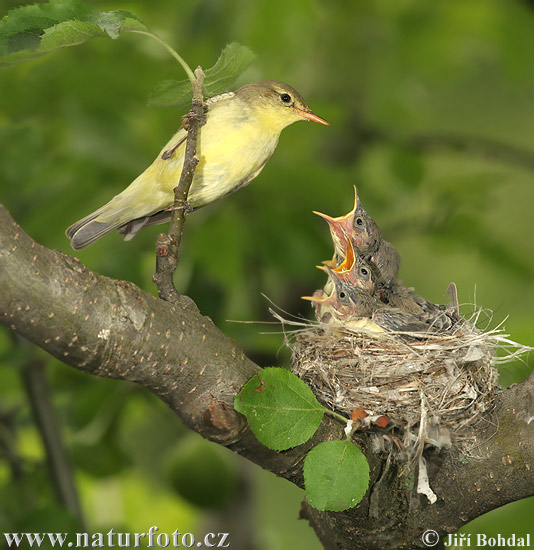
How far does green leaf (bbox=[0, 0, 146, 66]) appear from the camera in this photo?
1.54 m

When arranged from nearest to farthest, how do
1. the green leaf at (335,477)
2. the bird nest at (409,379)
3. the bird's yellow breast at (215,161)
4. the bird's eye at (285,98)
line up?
1. the green leaf at (335,477)
2. the bird nest at (409,379)
3. the bird's yellow breast at (215,161)
4. the bird's eye at (285,98)

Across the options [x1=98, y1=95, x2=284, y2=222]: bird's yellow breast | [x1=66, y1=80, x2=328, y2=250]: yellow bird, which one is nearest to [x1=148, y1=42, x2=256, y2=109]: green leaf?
[x1=66, y1=80, x2=328, y2=250]: yellow bird

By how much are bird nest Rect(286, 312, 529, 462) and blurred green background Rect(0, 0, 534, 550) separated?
16 centimetres

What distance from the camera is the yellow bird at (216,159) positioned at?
2.43m

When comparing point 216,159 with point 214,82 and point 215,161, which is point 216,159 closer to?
point 215,161

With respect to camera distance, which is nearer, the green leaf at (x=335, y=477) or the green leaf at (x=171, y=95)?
the green leaf at (x=335, y=477)

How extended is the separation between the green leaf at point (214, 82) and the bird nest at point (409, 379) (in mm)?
983

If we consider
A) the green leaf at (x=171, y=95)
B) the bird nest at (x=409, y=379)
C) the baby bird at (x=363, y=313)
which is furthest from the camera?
the baby bird at (x=363, y=313)

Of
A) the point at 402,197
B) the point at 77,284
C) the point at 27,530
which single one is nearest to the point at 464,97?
the point at 402,197

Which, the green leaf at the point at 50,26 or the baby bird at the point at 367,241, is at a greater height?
the green leaf at the point at 50,26

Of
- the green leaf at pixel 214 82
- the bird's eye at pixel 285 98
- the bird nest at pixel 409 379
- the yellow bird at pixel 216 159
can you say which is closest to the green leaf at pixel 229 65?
the green leaf at pixel 214 82

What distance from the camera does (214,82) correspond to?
184 centimetres

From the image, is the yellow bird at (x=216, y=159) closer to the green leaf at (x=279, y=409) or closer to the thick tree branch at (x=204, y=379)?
the thick tree branch at (x=204, y=379)

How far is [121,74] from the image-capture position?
3.38 meters
